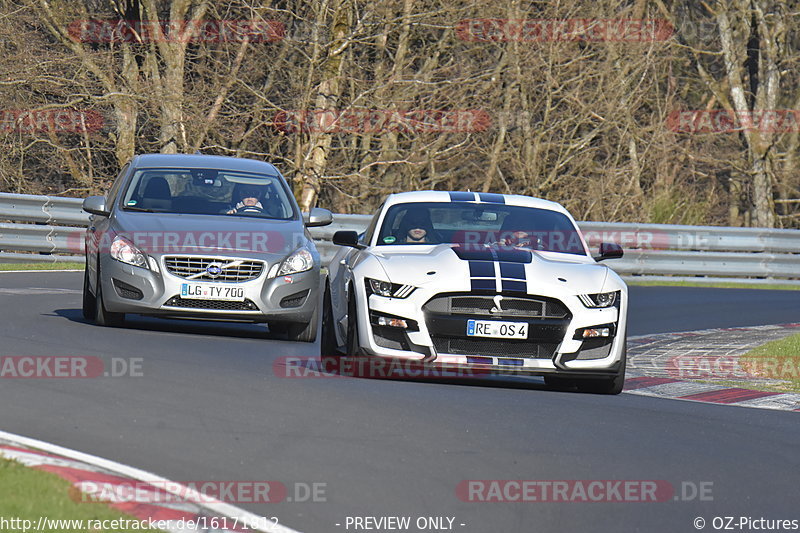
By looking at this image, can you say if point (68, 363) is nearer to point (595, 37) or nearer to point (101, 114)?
point (101, 114)

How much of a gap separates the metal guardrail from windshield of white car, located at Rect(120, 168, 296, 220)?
8768 mm

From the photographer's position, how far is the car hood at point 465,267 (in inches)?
414

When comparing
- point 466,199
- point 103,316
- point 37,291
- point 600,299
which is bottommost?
point 37,291

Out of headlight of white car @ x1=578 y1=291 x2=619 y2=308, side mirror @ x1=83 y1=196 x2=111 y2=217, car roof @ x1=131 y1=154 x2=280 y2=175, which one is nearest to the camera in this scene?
headlight of white car @ x1=578 y1=291 x2=619 y2=308

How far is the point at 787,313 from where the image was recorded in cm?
2098

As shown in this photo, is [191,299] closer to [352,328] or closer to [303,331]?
[303,331]

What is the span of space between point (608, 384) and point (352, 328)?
1.95m

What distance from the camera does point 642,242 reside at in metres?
25.2

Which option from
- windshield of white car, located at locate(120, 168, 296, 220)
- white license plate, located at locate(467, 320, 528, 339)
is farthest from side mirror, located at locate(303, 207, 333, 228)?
white license plate, located at locate(467, 320, 528, 339)

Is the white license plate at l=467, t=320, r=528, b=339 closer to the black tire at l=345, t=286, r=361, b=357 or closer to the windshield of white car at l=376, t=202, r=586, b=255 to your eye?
the black tire at l=345, t=286, r=361, b=357

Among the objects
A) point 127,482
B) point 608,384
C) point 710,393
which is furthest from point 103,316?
point 127,482

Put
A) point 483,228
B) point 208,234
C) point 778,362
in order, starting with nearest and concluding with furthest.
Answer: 1. point 483,228
2. point 208,234
3. point 778,362

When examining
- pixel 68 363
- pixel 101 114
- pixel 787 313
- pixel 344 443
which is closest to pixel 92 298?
pixel 68 363

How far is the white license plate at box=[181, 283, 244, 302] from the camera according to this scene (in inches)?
501
